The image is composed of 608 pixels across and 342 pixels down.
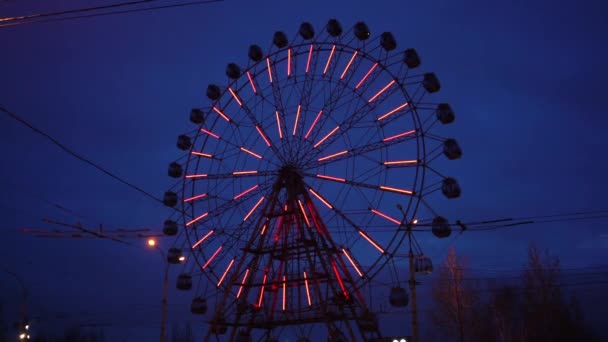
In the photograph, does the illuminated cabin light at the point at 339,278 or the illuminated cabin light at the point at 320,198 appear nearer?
the illuminated cabin light at the point at 339,278

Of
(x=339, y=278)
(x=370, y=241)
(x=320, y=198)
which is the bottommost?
(x=339, y=278)

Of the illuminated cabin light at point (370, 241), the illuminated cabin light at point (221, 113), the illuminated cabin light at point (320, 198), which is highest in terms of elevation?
the illuminated cabin light at point (221, 113)

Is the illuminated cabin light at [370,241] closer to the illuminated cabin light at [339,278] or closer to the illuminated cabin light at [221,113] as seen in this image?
the illuminated cabin light at [339,278]

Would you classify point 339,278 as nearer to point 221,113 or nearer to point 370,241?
point 370,241

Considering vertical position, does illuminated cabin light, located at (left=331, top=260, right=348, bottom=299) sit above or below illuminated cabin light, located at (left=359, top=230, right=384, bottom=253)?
below

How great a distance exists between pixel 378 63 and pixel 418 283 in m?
10.7

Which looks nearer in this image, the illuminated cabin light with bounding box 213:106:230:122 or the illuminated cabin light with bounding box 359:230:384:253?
the illuminated cabin light with bounding box 359:230:384:253

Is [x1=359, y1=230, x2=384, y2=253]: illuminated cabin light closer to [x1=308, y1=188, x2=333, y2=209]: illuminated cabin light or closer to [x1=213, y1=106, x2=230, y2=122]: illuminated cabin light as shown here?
[x1=308, y1=188, x2=333, y2=209]: illuminated cabin light

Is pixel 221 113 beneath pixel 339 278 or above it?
above

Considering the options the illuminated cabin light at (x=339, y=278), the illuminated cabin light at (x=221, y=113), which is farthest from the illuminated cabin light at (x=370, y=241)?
the illuminated cabin light at (x=221, y=113)

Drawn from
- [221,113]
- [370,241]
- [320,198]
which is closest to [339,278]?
[370,241]

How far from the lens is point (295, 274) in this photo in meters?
28.7

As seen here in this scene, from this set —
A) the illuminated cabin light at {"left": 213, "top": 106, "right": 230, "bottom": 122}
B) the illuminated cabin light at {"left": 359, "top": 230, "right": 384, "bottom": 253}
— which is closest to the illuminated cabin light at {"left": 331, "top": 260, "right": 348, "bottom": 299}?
the illuminated cabin light at {"left": 359, "top": 230, "right": 384, "bottom": 253}

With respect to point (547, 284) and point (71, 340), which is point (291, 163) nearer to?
point (547, 284)
